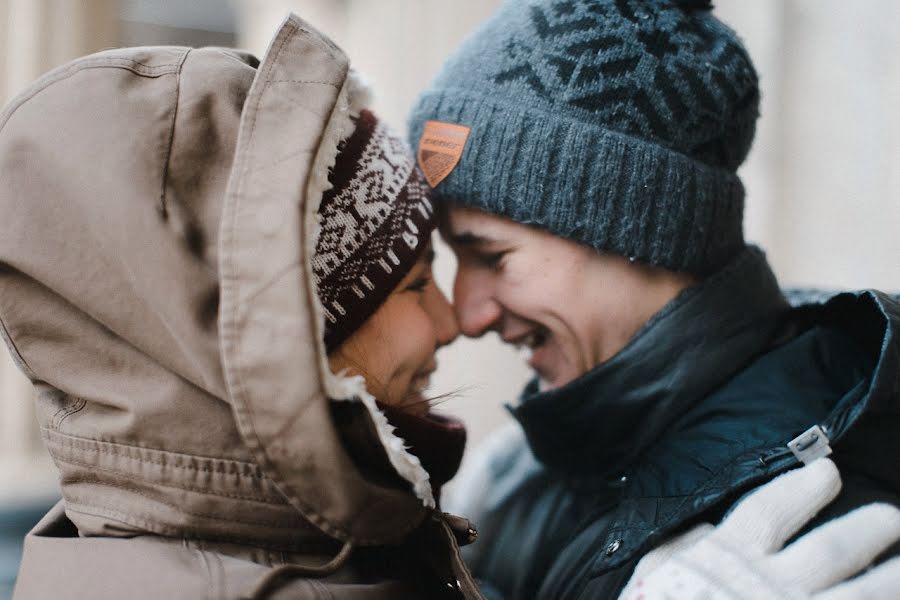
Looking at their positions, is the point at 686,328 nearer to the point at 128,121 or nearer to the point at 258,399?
the point at 258,399

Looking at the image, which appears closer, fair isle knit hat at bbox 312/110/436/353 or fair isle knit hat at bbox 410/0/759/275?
fair isle knit hat at bbox 312/110/436/353

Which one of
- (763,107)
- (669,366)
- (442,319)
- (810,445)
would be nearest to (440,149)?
(442,319)

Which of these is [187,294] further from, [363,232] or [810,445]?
[810,445]

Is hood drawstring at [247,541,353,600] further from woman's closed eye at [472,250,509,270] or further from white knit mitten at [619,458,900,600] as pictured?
woman's closed eye at [472,250,509,270]

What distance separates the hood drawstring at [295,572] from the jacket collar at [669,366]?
0.40 m

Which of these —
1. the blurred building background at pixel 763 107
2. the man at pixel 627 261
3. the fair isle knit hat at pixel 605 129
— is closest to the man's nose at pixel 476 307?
the man at pixel 627 261

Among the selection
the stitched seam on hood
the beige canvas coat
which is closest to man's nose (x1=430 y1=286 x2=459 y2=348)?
the beige canvas coat

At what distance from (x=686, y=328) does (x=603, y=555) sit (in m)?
0.31

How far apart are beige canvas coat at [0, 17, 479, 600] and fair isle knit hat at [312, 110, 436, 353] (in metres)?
0.07

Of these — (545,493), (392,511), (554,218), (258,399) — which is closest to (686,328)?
(554,218)

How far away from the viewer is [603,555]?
92 cm

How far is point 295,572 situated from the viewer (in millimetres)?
747

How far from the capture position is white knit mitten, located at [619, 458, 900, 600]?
0.76 m

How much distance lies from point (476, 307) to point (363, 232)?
34cm
